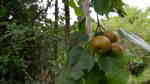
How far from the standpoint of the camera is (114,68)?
0.50m

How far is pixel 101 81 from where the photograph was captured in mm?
519

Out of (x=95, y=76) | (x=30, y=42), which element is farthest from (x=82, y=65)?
(x=30, y=42)

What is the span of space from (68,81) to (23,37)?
1754 millimetres

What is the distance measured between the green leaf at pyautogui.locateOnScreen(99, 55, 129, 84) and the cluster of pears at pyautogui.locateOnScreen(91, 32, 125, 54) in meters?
0.02

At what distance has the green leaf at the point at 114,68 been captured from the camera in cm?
50

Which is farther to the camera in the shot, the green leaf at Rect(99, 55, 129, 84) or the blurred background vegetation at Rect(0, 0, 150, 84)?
the blurred background vegetation at Rect(0, 0, 150, 84)

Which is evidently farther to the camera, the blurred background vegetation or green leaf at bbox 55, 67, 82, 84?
the blurred background vegetation

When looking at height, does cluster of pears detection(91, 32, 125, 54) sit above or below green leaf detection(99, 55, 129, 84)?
above

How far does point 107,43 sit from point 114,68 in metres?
0.05

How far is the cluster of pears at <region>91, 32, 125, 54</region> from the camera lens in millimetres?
494

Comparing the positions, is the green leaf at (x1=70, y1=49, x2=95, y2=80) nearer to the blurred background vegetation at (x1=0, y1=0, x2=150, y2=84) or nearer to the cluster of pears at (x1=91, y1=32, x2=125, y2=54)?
the cluster of pears at (x1=91, y1=32, x2=125, y2=54)

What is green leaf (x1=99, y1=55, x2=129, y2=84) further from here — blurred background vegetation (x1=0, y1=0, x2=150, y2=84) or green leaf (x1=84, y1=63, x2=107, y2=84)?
blurred background vegetation (x1=0, y1=0, x2=150, y2=84)

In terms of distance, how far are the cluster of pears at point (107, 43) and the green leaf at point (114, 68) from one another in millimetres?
16

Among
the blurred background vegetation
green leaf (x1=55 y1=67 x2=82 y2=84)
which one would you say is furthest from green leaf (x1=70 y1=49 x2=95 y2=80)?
the blurred background vegetation
